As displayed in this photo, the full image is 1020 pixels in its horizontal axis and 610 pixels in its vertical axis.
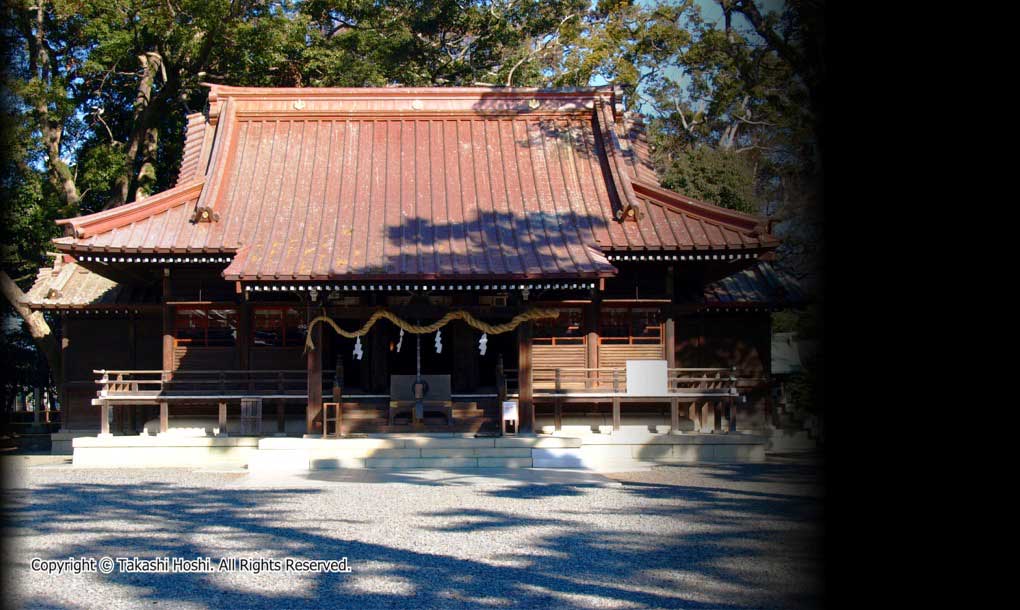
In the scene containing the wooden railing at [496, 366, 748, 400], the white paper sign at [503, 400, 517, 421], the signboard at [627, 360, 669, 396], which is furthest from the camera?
the wooden railing at [496, 366, 748, 400]

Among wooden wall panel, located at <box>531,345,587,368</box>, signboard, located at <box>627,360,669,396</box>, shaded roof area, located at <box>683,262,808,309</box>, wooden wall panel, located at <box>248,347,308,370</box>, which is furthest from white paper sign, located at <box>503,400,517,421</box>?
shaded roof area, located at <box>683,262,808,309</box>

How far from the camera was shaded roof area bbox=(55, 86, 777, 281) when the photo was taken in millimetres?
15734

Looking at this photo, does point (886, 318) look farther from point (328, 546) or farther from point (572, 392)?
point (572, 392)

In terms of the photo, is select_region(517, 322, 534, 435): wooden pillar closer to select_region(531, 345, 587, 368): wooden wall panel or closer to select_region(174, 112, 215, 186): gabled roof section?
select_region(531, 345, 587, 368): wooden wall panel

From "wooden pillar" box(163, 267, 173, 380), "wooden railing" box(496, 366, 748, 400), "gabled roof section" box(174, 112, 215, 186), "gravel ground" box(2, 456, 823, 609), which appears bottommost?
"gravel ground" box(2, 456, 823, 609)

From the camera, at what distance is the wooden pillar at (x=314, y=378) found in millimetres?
15602

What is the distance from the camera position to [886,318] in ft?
8.98

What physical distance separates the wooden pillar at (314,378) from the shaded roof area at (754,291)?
298 inches

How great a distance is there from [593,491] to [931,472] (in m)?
9.70

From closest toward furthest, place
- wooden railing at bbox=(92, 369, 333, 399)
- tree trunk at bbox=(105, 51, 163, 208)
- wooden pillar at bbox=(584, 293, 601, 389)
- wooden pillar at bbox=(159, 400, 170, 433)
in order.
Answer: wooden railing at bbox=(92, 369, 333, 399), wooden pillar at bbox=(159, 400, 170, 433), wooden pillar at bbox=(584, 293, 601, 389), tree trunk at bbox=(105, 51, 163, 208)

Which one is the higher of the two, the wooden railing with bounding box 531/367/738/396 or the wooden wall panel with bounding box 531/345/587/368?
the wooden wall panel with bounding box 531/345/587/368

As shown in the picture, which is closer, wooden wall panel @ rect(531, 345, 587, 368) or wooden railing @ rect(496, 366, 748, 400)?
wooden railing @ rect(496, 366, 748, 400)

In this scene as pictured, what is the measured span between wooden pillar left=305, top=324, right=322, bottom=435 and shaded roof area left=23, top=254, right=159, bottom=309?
192 inches

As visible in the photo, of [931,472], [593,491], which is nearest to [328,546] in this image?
[593,491]
